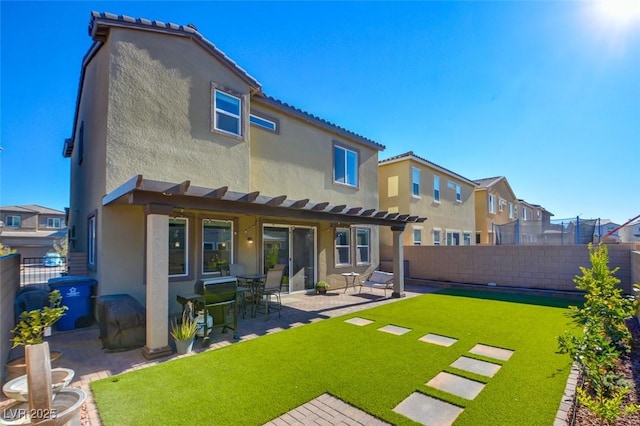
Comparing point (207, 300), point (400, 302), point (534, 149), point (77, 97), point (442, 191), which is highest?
point (77, 97)

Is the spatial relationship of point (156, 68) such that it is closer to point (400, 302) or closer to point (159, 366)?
point (159, 366)

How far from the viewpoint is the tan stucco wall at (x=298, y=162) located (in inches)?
405

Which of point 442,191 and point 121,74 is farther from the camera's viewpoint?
point 442,191

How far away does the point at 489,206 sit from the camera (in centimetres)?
2602

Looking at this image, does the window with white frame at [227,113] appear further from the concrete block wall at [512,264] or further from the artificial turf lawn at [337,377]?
the concrete block wall at [512,264]

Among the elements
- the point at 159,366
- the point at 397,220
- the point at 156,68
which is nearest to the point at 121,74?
the point at 156,68

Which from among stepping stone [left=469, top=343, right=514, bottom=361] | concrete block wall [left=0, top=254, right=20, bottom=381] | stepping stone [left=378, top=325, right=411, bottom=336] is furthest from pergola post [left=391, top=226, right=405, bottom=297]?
concrete block wall [left=0, top=254, right=20, bottom=381]

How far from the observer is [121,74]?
24.3ft

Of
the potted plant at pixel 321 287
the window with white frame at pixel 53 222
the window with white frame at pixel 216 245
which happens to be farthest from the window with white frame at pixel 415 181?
the window with white frame at pixel 53 222

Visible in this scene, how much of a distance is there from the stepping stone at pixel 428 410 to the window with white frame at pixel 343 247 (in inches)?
356

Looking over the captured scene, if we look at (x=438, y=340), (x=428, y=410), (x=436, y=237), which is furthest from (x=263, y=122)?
(x=436, y=237)

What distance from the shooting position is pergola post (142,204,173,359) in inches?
217

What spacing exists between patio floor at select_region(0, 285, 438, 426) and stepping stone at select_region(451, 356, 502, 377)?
233 cm

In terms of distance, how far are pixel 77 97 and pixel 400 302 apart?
1428cm
